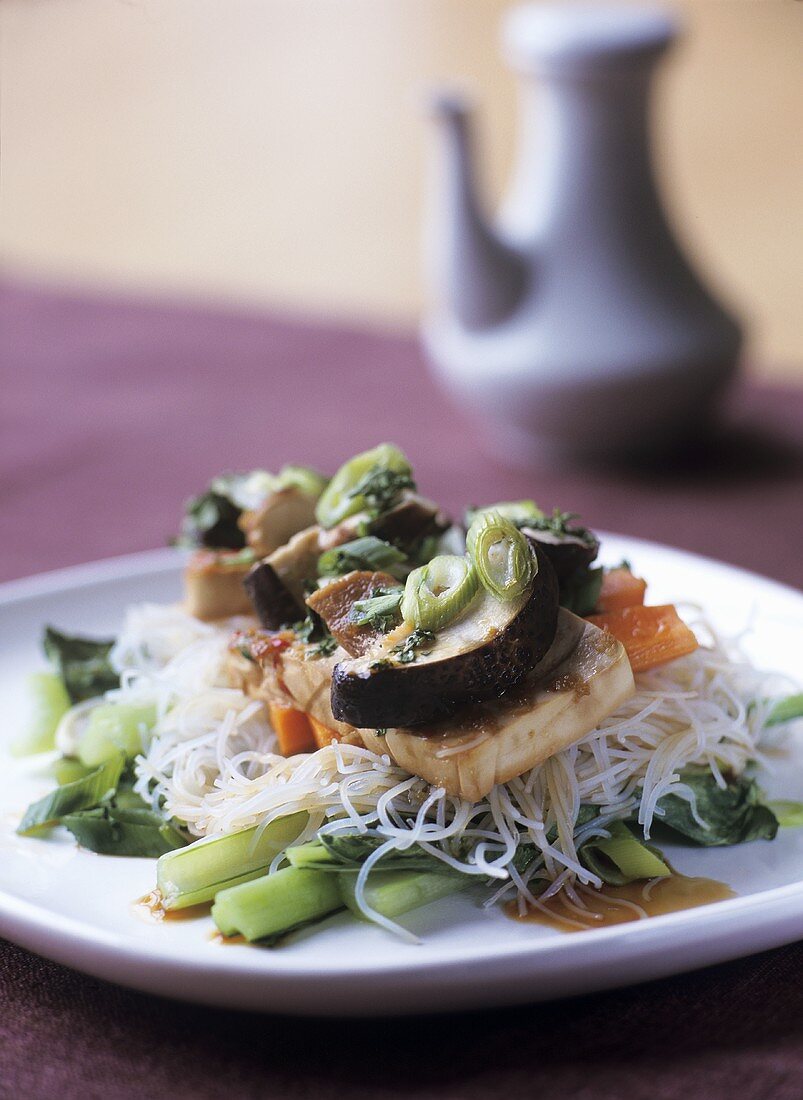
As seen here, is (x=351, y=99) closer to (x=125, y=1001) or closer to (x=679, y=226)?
(x=679, y=226)

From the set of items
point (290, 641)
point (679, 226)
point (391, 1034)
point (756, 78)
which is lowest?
point (391, 1034)

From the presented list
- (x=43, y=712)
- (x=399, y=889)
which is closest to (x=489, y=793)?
(x=399, y=889)

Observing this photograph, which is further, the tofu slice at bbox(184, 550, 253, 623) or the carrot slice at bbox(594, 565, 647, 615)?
the tofu slice at bbox(184, 550, 253, 623)

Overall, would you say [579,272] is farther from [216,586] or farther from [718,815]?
[718,815]

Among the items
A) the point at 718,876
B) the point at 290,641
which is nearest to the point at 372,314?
the point at 290,641

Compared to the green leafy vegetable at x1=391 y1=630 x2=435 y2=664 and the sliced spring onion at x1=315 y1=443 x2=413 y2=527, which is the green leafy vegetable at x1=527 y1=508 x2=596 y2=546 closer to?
the sliced spring onion at x1=315 y1=443 x2=413 y2=527

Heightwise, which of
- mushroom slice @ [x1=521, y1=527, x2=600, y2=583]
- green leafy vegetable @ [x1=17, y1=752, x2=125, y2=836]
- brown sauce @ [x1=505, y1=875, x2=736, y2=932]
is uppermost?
mushroom slice @ [x1=521, y1=527, x2=600, y2=583]

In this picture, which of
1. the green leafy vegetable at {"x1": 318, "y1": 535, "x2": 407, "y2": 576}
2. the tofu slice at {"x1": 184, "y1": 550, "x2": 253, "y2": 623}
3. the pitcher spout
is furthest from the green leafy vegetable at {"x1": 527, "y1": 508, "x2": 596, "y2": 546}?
the pitcher spout
